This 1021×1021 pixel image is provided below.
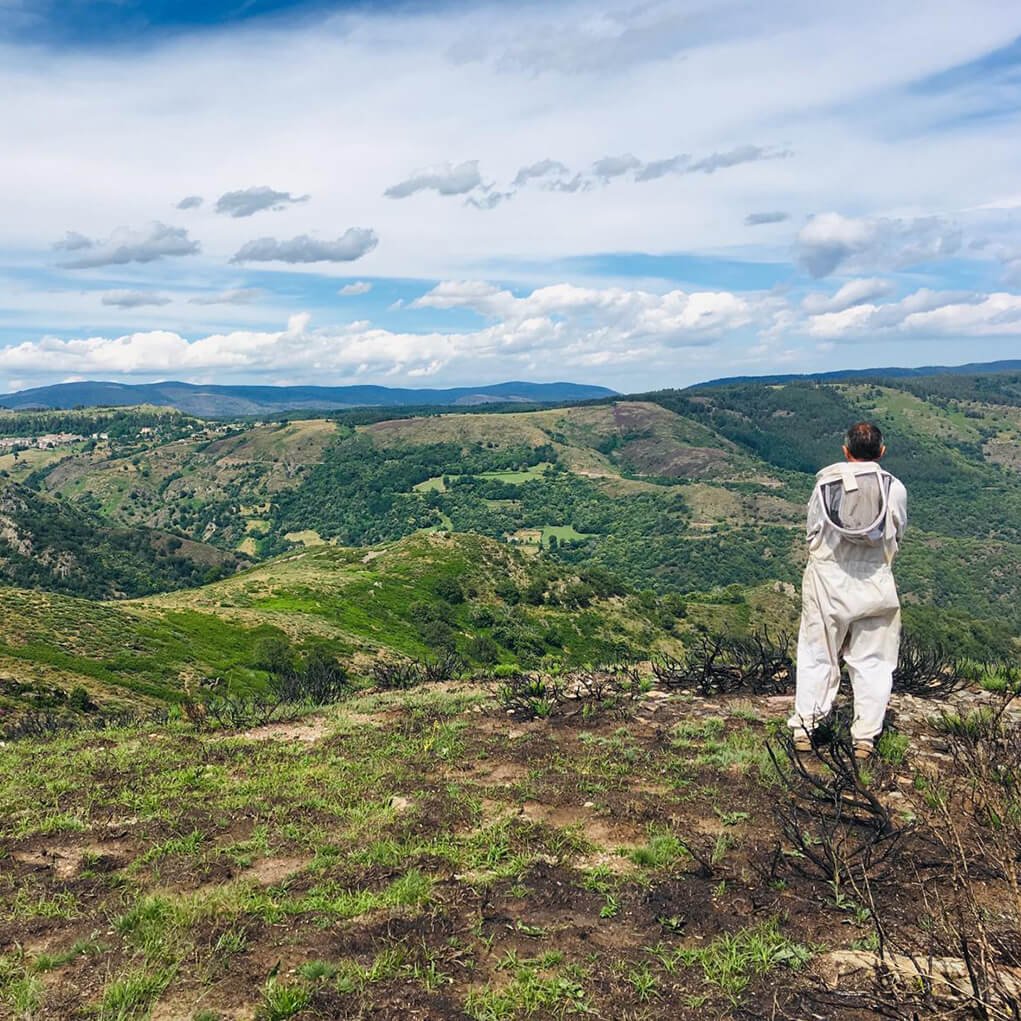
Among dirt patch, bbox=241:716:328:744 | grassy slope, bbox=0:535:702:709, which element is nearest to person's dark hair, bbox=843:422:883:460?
dirt patch, bbox=241:716:328:744

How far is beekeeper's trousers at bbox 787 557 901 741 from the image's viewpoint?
285 inches

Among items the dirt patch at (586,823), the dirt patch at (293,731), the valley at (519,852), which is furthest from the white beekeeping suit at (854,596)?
the dirt patch at (293,731)

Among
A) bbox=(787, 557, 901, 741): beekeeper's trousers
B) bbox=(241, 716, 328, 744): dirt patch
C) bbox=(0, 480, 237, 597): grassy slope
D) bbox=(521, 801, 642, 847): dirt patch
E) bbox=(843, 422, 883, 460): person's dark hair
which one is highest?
bbox=(843, 422, 883, 460): person's dark hair

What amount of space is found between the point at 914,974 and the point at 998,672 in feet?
29.9

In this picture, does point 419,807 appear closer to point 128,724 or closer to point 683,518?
point 128,724

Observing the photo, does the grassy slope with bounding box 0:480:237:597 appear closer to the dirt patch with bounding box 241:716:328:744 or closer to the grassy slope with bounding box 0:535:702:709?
the grassy slope with bounding box 0:535:702:709

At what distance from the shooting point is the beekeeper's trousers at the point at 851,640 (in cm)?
723

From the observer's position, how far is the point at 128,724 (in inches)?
454

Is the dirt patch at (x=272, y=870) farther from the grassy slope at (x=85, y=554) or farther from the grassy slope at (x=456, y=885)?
the grassy slope at (x=85, y=554)

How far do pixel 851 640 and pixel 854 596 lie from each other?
20.6 inches

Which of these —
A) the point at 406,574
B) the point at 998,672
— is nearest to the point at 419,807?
the point at 998,672

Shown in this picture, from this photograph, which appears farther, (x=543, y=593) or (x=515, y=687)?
(x=543, y=593)

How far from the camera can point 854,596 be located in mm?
7324

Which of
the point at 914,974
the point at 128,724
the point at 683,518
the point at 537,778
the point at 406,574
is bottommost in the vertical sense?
the point at 683,518
